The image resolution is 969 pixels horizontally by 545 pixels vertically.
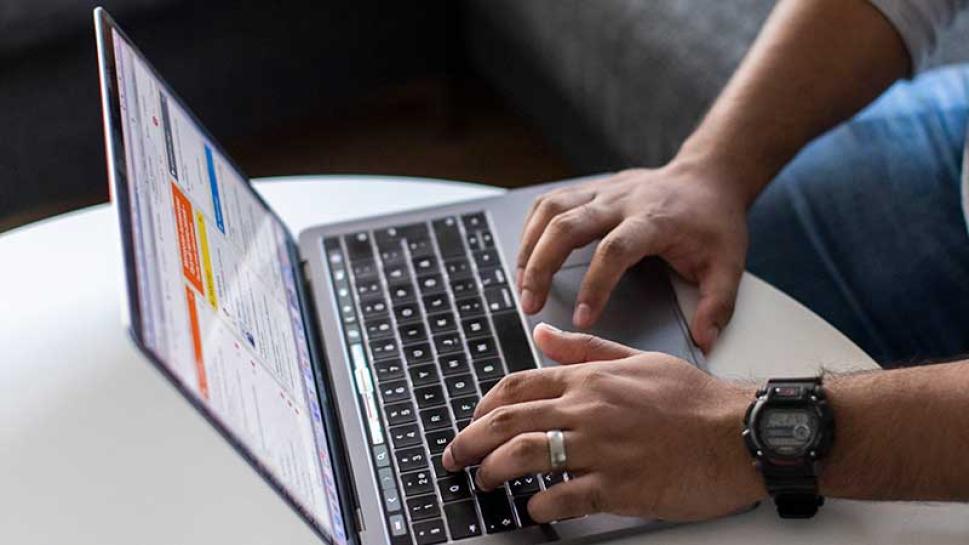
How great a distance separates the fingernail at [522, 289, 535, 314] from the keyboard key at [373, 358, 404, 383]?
0.11 meters

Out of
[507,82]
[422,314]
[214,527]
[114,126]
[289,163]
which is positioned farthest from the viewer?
[289,163]

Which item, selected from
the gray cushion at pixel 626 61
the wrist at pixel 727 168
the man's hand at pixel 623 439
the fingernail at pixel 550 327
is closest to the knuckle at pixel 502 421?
the man's hand at pixel 623 439

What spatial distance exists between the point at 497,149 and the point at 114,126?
144 cm

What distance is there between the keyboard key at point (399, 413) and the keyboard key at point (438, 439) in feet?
0.07

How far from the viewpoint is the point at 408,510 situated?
954 mm

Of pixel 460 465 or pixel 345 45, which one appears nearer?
pixel 460 465

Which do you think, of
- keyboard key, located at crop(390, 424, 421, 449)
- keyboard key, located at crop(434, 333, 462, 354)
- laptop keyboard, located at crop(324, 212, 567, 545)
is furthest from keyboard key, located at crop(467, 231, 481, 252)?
keyboard key, located at crop(390, 424, 421, 449)

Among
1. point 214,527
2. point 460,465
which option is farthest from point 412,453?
point 214,527

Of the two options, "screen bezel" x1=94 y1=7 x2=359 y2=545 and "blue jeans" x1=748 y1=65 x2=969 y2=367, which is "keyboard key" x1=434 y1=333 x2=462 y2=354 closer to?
"screen bezel" x1=94 y1=7 x2=359 y2=545

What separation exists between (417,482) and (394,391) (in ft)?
0.33

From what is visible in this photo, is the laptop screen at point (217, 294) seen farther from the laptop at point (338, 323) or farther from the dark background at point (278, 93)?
the dark background at point (278, 93)

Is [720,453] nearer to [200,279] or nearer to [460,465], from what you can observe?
[460,465]

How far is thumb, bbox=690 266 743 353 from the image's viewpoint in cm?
108

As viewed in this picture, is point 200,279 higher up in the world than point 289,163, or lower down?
lower down
